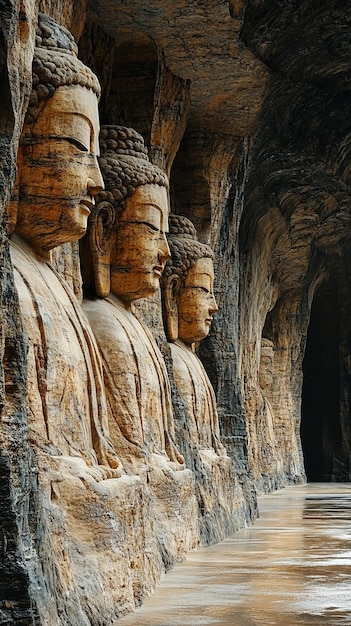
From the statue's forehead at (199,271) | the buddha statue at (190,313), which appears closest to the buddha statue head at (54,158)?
the buddha statue at (190,313)

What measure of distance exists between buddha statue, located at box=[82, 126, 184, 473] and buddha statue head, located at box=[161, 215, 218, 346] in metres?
2.72

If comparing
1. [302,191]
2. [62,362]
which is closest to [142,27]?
[62,362]

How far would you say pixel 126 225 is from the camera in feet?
31.2

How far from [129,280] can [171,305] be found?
3.17 metres

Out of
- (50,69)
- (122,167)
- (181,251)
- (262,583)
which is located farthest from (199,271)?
(50,69)

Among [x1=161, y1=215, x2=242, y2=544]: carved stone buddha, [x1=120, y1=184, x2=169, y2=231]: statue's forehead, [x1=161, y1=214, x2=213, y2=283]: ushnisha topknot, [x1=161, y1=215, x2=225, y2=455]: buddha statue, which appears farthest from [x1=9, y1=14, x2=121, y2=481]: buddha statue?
[x1=161, y1=214, x2=213, y2=283]: ushnisha topknot

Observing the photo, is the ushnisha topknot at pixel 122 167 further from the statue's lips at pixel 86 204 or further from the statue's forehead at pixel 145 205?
the statue's lips at pixel 86 204

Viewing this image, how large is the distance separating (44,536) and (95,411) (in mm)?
2065

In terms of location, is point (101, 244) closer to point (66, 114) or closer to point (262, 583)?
point (66, 114)

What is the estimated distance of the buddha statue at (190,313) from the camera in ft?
41.2

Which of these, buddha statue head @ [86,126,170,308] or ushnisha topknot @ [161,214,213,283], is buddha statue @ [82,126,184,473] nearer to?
buddha statue head @ [86,126,170,308]

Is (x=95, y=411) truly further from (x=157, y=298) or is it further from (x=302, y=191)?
(x=302, y=191)

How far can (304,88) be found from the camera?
16.1 metres

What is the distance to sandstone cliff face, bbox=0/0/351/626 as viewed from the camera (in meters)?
5.36
